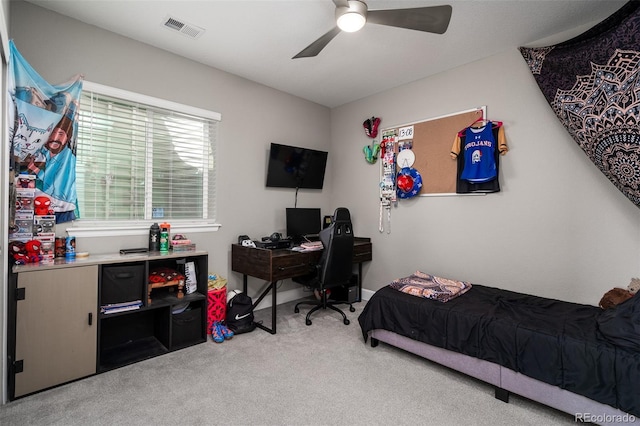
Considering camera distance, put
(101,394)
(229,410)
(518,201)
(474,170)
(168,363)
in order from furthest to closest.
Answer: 1. (474,170)
2. (518,201)
3. (168,363)
4. (101,394)
5. (229,410)

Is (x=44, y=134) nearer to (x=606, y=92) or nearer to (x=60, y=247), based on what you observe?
(x=60, y=247)

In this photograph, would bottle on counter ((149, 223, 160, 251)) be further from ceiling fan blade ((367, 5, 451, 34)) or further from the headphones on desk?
ceiling fan blade ((367, 5, 451, 34))

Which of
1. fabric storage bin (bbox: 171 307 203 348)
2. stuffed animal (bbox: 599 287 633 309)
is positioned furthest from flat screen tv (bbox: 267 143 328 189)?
stuffed animal (bbox: 599 287 633 309)

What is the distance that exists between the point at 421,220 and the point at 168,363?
2830 millimetres

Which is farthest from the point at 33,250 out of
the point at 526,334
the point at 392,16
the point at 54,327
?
the point at 526,334

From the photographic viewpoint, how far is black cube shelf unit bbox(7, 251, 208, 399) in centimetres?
191

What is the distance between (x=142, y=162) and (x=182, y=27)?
1.24m

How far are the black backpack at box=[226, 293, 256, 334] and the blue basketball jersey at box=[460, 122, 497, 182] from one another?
2.53m

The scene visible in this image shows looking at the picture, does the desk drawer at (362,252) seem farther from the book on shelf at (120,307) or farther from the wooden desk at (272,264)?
the book on shelf at (120,307)

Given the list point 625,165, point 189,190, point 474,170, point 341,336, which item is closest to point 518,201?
point 474,170

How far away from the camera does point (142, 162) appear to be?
2867 mm

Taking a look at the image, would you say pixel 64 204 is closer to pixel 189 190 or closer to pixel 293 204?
pixel 189 190

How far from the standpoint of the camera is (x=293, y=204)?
4.09 meters

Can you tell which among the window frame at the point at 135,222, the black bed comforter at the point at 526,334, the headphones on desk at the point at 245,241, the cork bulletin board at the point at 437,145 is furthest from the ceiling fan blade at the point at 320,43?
the black bed comforter at the point at 526,334
